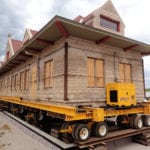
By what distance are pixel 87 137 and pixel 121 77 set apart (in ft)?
15.4

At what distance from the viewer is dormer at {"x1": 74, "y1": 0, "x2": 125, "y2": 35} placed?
13.0 m

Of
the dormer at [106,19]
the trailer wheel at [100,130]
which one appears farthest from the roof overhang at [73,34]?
the dormer at [106,19]

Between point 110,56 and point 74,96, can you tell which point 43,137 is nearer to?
point 74,96

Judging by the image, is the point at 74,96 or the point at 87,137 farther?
the point at 74,96

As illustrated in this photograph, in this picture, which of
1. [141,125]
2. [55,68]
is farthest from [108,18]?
[141,125]

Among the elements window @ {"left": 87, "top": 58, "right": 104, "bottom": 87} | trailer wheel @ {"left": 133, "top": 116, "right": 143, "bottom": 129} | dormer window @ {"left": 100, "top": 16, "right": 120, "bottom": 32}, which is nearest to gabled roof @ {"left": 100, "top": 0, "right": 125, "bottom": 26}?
dormer window @ {"left": 100, "top": 16, "right": 120, "bottom": 32}

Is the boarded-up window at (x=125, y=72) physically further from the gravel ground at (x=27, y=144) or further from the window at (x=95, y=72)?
the gravel ground at (x=27, y=144)

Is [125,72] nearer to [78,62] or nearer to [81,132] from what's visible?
[78,62]

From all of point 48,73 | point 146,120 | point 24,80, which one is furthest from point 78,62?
point 24,80

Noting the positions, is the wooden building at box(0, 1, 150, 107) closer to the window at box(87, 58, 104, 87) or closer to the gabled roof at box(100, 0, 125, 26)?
the window at box(87, 58, 104, 87)

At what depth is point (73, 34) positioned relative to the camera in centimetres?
762

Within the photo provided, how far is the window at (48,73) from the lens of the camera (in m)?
8.80

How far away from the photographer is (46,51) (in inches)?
368

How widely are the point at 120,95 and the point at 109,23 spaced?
28.0ft
